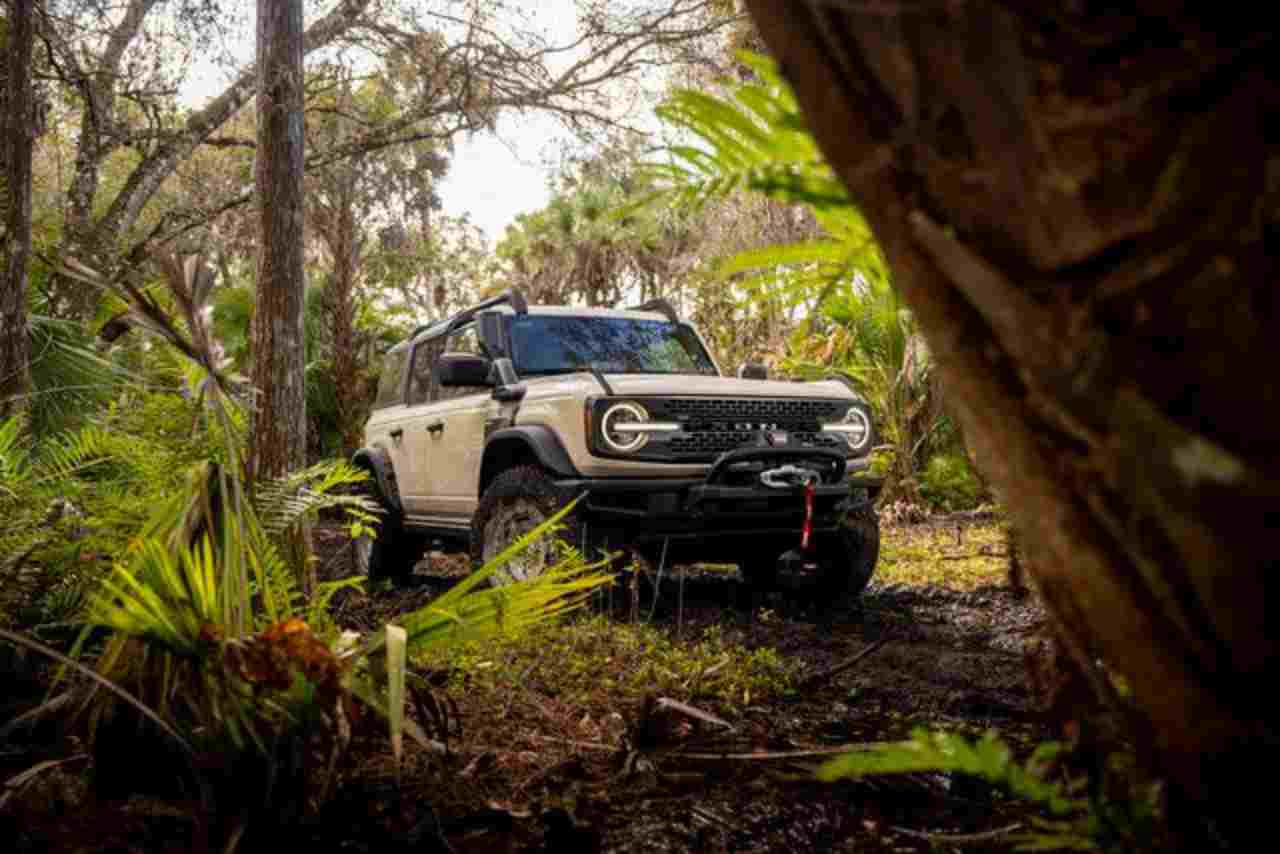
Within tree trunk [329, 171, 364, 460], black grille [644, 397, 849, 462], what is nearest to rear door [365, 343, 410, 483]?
black grille [644, 397, 849, 462]

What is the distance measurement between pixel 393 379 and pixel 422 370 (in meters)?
0.72

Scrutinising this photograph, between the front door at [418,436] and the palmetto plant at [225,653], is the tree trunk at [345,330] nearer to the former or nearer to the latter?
the front door at [418,436]

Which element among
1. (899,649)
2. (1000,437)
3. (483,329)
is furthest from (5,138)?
(1000,437)

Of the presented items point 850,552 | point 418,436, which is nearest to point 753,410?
point 850,552

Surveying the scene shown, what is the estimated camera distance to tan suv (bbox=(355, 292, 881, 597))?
4.63 meters

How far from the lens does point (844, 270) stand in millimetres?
1190

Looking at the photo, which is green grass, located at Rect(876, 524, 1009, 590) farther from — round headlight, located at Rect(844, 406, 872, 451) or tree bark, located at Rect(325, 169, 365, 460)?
tree bark, located at Rect(325, 169, 365, 460)

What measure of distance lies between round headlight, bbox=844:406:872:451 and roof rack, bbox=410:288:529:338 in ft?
7.03

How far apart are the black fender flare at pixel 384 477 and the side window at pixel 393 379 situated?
497 mm

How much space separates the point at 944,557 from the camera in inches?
280

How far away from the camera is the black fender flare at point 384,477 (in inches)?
Answer: 269

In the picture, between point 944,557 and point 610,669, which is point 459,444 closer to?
point 610,669

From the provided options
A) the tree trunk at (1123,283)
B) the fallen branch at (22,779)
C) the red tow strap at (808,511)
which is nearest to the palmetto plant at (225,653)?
the fallen branch at (22,779)

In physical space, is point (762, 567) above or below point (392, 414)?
below
